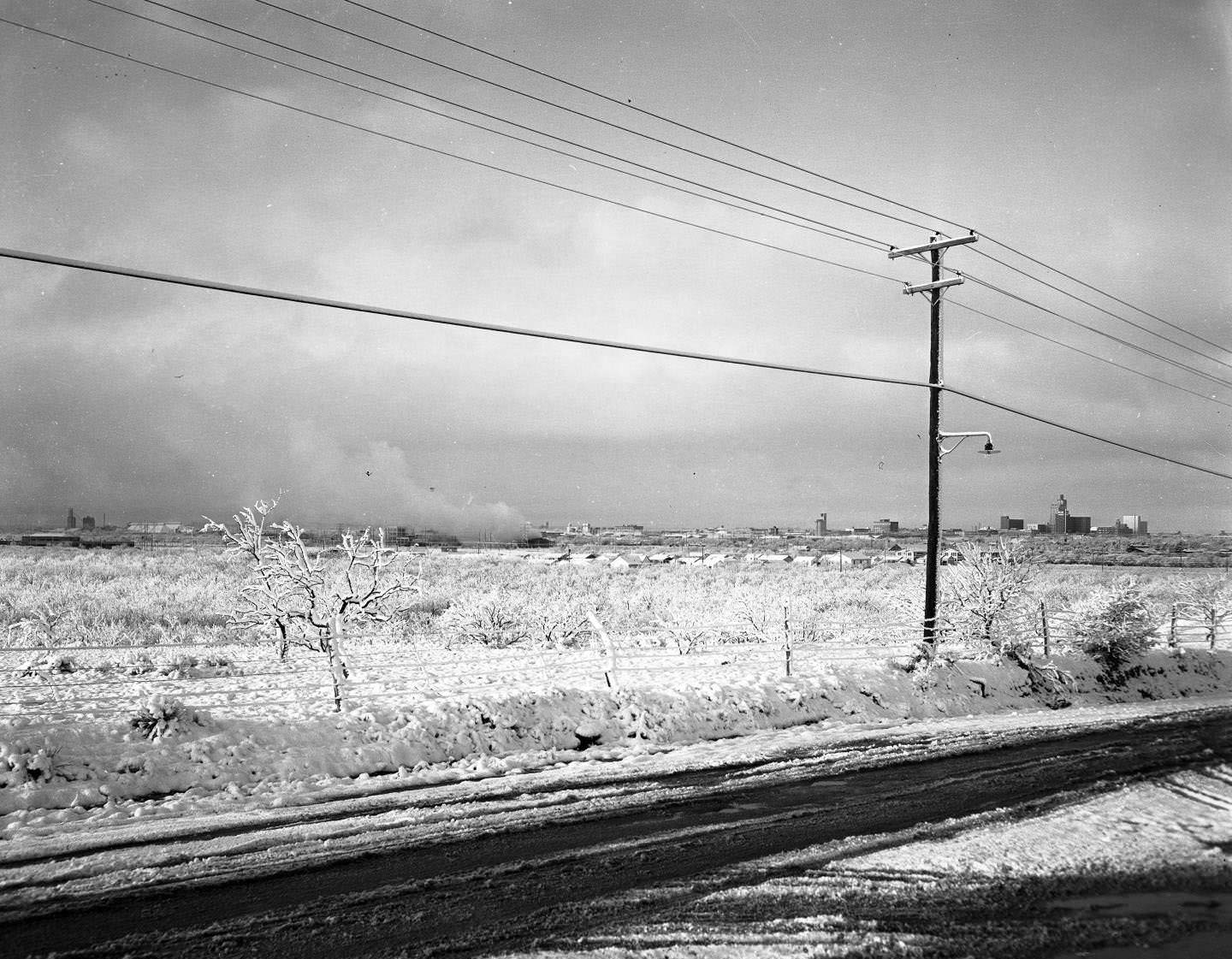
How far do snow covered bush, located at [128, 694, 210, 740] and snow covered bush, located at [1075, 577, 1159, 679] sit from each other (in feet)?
63.4

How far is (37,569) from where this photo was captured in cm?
3822

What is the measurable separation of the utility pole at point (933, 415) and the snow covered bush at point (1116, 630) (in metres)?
4.93

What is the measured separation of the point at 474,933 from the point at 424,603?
84.5 ft

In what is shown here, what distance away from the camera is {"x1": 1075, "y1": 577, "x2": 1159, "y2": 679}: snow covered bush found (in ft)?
61.4

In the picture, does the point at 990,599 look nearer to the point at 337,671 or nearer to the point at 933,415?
the point at 933,415

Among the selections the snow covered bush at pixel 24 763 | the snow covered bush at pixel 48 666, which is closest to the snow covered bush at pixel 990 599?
the snow covered bush at pixel 24 763

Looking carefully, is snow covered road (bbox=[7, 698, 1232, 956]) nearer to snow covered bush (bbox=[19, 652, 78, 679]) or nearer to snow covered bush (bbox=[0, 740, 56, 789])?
snow covered bush (bbox=[0, 740, 56, 789])

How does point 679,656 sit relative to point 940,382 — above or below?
below

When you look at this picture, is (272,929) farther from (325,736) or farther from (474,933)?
(325,736)

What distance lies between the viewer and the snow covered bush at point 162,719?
28.3 ft

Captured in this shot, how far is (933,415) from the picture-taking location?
1742cm

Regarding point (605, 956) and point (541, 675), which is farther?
point (541, 675)

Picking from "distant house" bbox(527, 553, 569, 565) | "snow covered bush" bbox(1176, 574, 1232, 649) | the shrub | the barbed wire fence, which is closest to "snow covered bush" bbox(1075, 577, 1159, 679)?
the barbed wire fence

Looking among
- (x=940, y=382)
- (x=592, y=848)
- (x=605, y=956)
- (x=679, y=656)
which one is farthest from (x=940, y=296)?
(x=605, y=956)
